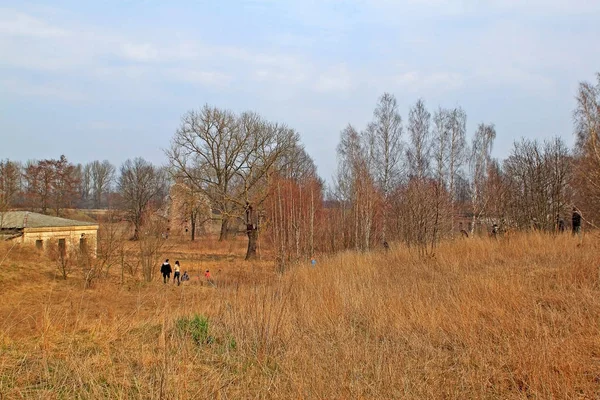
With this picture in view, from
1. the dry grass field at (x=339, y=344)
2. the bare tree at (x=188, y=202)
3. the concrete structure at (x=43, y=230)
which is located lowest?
the dry grass field at (x=339, y=344)

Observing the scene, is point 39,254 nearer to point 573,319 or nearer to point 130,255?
point 130,255

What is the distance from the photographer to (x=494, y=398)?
10.3 ft

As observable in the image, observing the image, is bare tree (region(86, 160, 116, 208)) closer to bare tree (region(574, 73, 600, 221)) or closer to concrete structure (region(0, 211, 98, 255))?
concrete structure (region(0, 211, 98, 255))

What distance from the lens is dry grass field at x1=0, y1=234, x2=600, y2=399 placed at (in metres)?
3.17

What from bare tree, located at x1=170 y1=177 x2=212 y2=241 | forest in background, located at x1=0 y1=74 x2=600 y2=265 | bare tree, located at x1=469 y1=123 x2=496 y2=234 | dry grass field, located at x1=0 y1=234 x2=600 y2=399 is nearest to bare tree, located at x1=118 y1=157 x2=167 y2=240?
forest in background, located at x1=0 y1=74 x2=600 y2=265

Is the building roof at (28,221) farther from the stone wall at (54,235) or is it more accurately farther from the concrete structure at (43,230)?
the stone wall at (54,235)

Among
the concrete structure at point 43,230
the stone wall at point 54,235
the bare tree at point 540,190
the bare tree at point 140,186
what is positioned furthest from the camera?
the bare tree at point 140,186

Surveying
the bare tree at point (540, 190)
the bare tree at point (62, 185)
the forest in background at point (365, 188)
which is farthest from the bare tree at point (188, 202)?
the bare tree at point (540, 190)

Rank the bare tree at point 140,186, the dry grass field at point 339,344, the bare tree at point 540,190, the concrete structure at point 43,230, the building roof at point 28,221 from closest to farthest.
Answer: the dry grass field at point 339,344 < the bare tree at point 540,190 < the concrete structure at point 43,230 < the building roof at point 28,221 < the bare tree at point 140,186

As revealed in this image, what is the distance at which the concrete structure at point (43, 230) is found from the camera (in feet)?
71.7

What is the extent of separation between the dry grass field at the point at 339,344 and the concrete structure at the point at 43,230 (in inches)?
714

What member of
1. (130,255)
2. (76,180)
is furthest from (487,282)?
(76,180)

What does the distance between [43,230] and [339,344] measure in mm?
25210

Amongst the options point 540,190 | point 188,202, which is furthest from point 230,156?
point 540,190
